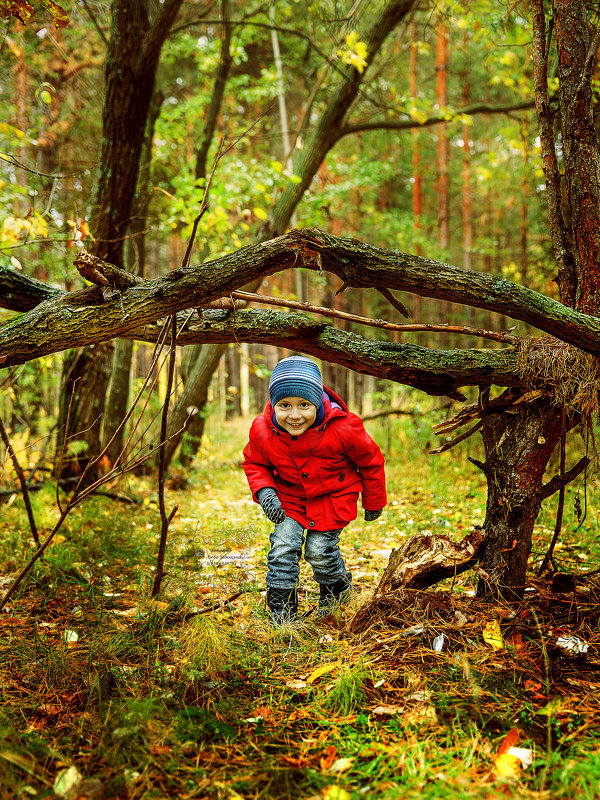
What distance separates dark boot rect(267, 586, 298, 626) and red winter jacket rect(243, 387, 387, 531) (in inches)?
16.1

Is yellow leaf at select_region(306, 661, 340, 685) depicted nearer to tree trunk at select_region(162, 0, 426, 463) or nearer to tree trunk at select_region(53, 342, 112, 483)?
tree trunk at select_region(53, 342, 112, 483)

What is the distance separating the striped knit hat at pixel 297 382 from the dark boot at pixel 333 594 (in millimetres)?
1169

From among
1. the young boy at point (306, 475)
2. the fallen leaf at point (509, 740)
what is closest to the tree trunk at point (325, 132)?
the young boy at point (306, 475)

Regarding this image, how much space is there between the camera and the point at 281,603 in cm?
324

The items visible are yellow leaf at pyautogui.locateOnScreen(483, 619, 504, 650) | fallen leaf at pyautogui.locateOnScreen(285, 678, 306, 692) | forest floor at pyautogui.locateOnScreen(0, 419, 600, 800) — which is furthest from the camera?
yellow leaf at pyautogui.locateOnScreen(483, 619, 504, 650)

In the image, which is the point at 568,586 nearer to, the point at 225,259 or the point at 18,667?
the point at 225,259

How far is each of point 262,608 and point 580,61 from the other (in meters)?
3.67

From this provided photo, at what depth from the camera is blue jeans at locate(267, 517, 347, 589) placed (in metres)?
3.28

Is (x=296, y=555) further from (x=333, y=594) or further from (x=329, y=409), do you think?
(x=329, y=409)

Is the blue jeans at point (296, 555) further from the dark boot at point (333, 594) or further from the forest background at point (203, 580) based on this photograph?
the forest background at point (203, 580)

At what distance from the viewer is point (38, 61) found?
34.9 feet

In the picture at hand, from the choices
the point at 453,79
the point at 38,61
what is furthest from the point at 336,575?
the point at 453,79

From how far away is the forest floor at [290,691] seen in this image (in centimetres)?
179

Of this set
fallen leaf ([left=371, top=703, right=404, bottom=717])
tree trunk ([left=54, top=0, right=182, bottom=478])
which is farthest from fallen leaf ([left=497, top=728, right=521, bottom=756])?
tree trunk ([left=54, top=0, right=182, bottom=478])
